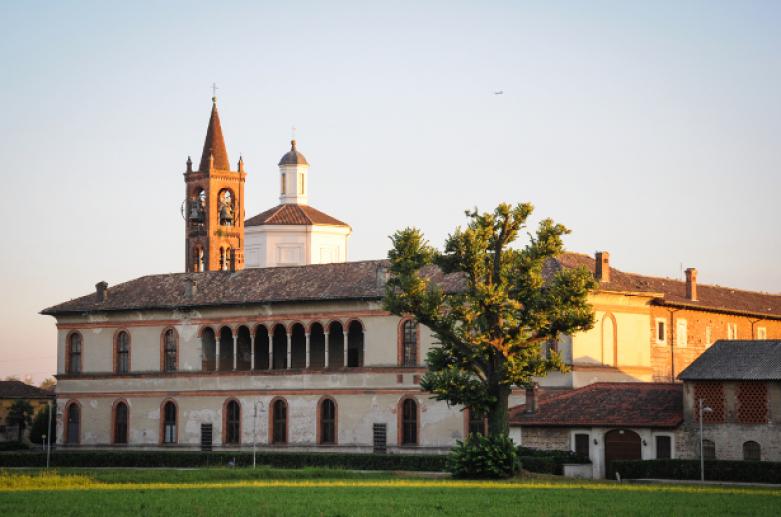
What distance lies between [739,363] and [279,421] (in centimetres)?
2450

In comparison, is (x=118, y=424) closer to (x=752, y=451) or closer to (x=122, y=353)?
(x=122, y=353)

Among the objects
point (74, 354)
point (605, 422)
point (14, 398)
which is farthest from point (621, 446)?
point (14, 398)

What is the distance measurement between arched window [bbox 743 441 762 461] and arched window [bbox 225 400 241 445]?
26.7 meters

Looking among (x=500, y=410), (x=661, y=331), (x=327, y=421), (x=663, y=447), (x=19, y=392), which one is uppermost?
(x=661, y=331)

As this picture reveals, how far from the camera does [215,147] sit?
95188 mm

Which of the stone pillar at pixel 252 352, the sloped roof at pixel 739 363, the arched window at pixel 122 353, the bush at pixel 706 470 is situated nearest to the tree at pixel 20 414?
the arched window at pixel 122 353

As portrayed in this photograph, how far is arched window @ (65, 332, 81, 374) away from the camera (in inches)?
3034

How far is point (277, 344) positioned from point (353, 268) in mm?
5695

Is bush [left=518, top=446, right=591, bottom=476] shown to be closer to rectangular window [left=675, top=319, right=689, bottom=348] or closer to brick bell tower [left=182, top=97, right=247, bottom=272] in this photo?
rectangular window [left=675, top=319, right=689, bottom=348]

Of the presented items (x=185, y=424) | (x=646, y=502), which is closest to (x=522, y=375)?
(x=646, y=502)

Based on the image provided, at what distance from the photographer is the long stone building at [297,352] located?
6688 centimetres

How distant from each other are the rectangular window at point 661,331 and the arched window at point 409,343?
38.3ft

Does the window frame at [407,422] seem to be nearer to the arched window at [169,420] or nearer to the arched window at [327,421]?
the arched window at [327,421]

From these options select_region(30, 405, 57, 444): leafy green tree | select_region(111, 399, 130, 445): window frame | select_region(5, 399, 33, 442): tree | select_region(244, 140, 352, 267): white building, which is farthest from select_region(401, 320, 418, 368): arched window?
select_region(5, 399, 33, 442): tree
